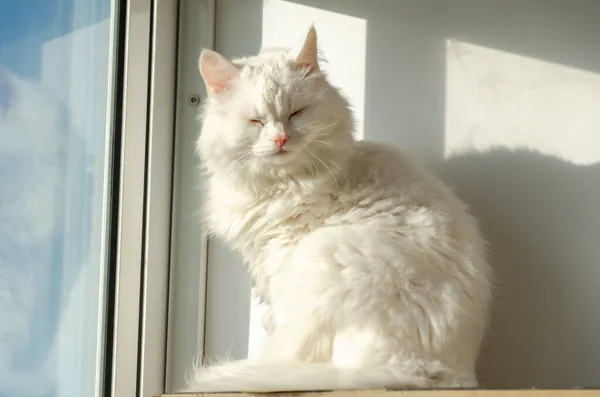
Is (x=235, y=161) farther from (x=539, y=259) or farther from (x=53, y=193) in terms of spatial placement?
(x=539, y=259)

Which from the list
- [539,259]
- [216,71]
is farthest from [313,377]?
[539,259]

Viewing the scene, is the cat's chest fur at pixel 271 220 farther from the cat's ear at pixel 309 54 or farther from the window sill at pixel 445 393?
the window sill at pixel 445 393

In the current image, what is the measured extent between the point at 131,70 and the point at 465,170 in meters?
0.80

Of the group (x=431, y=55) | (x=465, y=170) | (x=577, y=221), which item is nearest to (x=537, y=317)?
(x=577, y=221)

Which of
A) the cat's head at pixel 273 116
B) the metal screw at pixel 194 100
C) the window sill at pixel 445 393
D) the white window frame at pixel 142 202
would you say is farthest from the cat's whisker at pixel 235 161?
the window sill at pixel 445 393

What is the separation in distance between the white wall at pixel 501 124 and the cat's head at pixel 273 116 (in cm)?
33

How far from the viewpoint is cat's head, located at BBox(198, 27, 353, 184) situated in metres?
1.29

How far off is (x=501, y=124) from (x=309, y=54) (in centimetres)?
54

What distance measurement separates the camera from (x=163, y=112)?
5.19 ft

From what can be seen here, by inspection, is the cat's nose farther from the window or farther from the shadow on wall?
the shadow on wall

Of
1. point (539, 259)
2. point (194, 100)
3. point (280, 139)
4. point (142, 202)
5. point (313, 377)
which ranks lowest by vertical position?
point (313, 377)

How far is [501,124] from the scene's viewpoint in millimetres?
1618

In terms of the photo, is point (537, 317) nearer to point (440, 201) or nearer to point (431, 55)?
point (440, 201)

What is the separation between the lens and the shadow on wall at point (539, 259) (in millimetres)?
1524
